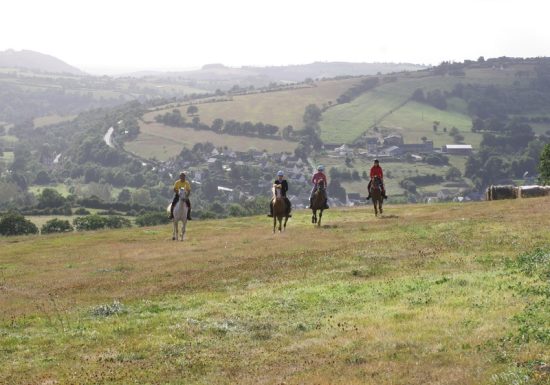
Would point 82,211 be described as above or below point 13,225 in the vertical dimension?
below

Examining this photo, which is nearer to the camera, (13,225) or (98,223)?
(13,225)

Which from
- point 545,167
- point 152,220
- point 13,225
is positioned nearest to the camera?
point 545,167

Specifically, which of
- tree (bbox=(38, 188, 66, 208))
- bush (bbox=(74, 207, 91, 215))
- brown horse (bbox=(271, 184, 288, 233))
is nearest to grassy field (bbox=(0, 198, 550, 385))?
brown horse (bbox=(271, 184, 288, 233))

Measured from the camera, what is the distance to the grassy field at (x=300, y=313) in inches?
601

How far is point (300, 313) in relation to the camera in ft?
68.8

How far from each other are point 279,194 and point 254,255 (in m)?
10.8

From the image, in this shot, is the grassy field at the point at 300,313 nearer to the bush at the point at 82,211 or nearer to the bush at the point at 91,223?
the bush at the point at 91,223

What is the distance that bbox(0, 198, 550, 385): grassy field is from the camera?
15258mm

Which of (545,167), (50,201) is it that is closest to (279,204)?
(545,167)

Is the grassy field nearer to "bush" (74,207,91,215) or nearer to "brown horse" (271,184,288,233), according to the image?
"brown horse" (271,184,288,233)

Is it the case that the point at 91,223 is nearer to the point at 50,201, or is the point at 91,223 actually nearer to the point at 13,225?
the point at 13,225

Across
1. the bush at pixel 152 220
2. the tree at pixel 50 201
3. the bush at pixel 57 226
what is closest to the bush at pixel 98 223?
the bush at pixel 57 226

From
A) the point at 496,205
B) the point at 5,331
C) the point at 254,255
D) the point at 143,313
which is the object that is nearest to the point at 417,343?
the point at 143,313

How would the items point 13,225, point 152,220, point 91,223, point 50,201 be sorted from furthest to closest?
point 50,201, point 152,220, point 91,223, point 13,225
